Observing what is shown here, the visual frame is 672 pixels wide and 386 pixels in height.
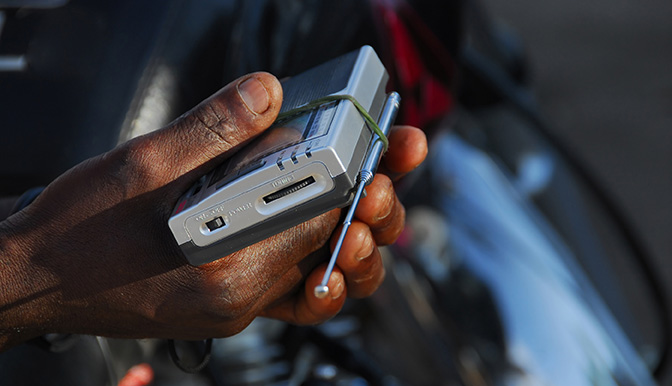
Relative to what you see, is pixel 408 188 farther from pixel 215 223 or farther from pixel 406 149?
pixel 215 223

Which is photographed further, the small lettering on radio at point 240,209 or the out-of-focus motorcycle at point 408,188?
the out-of-focus motorcycle at point 408,188

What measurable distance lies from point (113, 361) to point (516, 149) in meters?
1.07

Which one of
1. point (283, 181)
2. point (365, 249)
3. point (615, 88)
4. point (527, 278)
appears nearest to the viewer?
point (283, 181)

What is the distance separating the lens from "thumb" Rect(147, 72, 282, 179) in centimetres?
62

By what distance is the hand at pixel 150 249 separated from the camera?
63 cm

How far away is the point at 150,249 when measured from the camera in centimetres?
65

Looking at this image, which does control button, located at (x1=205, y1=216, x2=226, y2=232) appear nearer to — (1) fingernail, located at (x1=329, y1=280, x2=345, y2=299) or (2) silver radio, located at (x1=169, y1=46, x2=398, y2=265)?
(2) silver radio, located at (x1=169, y1=46, x2=398, y2=265)

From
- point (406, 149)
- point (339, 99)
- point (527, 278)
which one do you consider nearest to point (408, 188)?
point (527, 278)

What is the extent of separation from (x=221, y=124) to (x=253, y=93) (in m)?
0.04

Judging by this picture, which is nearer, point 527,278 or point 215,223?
point 215,223

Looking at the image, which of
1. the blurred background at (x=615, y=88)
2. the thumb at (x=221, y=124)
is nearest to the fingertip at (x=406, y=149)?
the thumb at (x=221, y=124)

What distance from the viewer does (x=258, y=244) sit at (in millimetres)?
662

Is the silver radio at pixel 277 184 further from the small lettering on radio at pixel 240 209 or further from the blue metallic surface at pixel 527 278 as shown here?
the blue metallic surface at pixel 527 278

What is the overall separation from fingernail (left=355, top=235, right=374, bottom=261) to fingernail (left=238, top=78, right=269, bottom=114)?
169 mm
